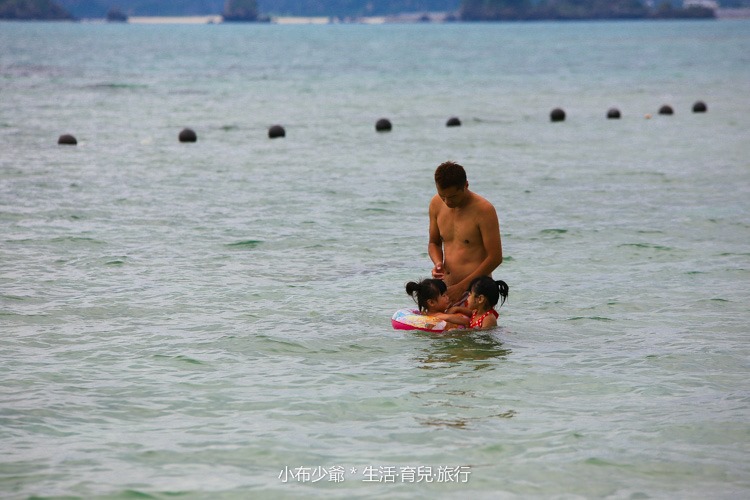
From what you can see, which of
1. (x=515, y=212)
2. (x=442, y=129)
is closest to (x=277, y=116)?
Answer: (x=442, y=129)

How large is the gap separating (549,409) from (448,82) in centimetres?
4736

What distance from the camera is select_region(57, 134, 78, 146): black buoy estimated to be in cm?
2634

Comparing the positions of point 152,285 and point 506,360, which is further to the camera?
point 152,285

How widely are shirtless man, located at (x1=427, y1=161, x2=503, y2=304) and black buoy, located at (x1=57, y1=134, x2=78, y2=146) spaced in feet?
59.0

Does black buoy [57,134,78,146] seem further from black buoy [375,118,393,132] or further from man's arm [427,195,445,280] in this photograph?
man's arm [427,195,445,280]

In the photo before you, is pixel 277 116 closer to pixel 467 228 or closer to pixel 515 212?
pixel 515 212

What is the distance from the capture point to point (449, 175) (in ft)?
31.3

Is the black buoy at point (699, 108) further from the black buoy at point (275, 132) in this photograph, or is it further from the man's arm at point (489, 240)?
the man's arm at point (489, 240)

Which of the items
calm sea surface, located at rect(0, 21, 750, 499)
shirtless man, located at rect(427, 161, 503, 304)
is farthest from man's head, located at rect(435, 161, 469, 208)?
calm sea surface, located at rect(0, 21, 750, 499)

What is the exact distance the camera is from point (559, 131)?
1195 inches

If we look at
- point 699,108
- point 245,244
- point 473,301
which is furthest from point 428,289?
point 699,108

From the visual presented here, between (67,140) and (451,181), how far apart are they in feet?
61.4

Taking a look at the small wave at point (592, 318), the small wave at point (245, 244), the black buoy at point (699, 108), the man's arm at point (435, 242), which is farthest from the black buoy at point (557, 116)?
the man's arm at point (435, 242)

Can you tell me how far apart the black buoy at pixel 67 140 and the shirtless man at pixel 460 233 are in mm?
17985
